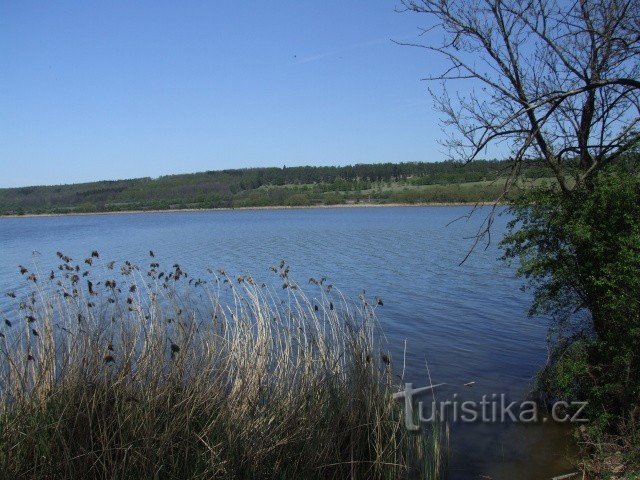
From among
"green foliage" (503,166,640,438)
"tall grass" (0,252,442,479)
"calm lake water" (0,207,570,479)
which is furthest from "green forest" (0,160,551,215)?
"tall grass" (0,252,442,479)

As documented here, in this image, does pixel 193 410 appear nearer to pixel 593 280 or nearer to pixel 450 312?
pixel 593 280

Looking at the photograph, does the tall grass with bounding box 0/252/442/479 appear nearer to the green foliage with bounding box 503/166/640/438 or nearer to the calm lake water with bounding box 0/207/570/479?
the calm lake water with bounding box 0/207/570/479

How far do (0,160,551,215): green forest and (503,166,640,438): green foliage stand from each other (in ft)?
284

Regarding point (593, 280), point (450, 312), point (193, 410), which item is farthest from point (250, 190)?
point (193, 410)

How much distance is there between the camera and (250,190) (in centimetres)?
14500

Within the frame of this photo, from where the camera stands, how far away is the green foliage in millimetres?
8070

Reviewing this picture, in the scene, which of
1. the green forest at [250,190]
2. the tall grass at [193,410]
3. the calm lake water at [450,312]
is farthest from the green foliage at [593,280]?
the green forest at [250,190]

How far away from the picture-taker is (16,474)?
4965 mm

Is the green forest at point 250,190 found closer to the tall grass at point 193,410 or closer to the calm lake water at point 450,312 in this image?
the calm lake water at point 450,312

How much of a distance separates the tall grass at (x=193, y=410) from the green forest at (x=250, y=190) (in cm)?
9061

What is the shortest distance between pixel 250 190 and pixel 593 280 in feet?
455

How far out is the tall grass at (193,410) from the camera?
524 cm

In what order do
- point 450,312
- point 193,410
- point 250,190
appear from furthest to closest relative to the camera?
1. point 250,190
2. point 450,312
3. point 193,410

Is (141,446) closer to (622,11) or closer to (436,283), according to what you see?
(622,11)
